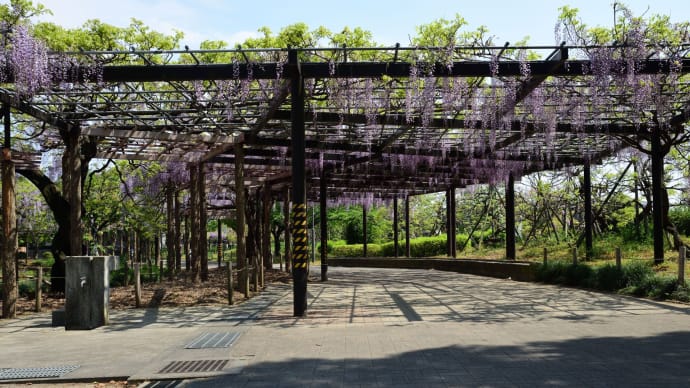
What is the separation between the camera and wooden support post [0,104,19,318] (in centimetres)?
1119

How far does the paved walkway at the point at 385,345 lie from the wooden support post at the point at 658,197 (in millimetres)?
3590

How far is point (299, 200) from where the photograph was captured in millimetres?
10766

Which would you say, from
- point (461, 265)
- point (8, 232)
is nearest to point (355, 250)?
point (461, 265)

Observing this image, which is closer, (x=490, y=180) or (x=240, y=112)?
(x=240, y=112)

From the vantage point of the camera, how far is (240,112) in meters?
13.4

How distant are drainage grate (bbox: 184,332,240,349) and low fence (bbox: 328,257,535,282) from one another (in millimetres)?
12427

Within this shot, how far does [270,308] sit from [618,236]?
14.0 m

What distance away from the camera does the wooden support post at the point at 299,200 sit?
34.9ft

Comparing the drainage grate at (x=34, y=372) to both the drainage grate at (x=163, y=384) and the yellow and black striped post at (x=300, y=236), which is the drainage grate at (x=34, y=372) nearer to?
the drainage grate at (x=163, y=384)

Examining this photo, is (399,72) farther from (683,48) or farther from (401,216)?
(401,216)

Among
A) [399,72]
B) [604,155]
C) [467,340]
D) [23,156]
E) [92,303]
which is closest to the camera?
[467,340]

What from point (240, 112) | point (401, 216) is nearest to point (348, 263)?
point (401, 216)

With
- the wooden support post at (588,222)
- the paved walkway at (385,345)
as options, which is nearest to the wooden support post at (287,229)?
the wooden support post at (588,222)

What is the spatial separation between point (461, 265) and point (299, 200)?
1668 centimetres
